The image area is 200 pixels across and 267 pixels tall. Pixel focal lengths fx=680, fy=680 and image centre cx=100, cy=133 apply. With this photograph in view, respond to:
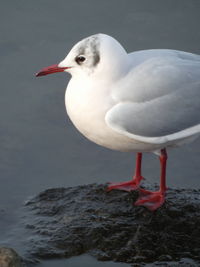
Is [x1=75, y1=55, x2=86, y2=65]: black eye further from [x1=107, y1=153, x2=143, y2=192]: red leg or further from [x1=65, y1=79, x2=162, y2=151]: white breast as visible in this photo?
[x1=107, y1=153, x2=143, y2=192]: red leg

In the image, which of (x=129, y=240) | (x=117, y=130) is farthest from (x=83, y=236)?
(x=117, y=130)

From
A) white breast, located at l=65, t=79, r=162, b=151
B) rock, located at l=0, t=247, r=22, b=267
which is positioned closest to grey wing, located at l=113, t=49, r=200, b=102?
white breast, located at l=65, t=79, r=162, b=151

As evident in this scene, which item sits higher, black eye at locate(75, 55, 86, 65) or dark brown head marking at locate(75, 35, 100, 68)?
dark brown head marking at locate(75, 35, 100, 68)

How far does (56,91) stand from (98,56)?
2601 mm

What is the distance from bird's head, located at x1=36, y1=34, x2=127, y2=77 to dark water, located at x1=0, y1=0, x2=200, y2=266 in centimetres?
159

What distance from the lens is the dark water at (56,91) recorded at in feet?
25.0

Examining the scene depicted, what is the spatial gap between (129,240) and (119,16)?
471 centimetres

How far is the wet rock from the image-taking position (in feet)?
20.2

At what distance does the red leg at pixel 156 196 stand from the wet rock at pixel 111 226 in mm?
66

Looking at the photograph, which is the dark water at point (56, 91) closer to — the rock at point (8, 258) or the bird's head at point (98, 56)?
the rock at point (8, 258)

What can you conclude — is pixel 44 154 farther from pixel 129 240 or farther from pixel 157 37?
pixel 157 37

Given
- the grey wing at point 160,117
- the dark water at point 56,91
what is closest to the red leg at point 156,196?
the grey wing at point 160,117

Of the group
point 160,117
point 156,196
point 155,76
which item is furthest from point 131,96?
point 156,196

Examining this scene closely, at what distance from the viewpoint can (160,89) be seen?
6.54 m
